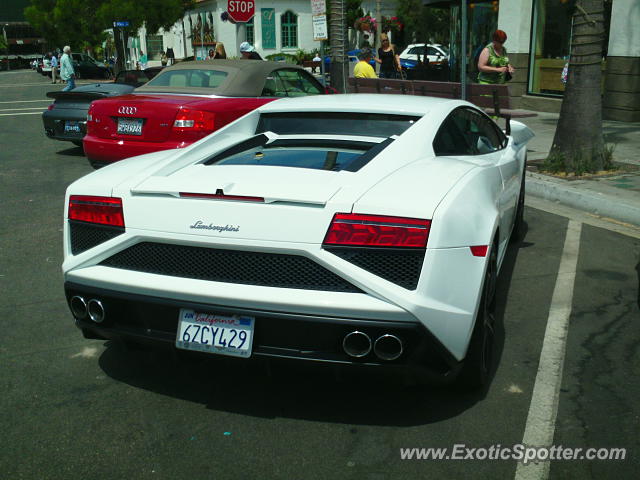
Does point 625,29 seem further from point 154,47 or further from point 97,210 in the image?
point 154,47

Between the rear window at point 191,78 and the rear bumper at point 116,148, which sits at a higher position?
the rear window at point 191,78

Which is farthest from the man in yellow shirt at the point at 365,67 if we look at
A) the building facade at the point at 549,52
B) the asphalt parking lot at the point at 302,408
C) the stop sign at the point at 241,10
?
the asphalt parking lot at the point at 302,408

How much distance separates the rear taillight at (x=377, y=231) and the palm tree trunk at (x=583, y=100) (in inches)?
261

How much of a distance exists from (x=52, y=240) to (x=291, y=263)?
403 cm

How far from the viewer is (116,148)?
7.96 meters

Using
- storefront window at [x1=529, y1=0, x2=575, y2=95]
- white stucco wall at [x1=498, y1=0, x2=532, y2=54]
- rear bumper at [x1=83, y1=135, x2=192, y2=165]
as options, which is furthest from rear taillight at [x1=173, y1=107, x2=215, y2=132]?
white stucco wall at [x1=498, y1=0, x2=532, y2=54]

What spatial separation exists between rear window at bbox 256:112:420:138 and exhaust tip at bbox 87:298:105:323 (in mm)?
1711

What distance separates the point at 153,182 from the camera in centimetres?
322

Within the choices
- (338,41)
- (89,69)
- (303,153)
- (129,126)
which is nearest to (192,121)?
(129,126)

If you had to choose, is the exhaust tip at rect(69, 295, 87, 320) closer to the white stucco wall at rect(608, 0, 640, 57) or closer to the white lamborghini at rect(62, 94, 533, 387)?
the white lamborghini at rect(62, 94, 533, 387)

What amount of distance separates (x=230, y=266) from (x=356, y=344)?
24.1 inches

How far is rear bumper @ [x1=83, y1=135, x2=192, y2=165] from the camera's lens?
25.3 feet

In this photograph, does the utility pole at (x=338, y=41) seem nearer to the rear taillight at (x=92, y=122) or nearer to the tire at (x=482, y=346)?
the rear taillight at (x=92, y=122)

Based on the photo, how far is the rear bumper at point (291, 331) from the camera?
277cm
